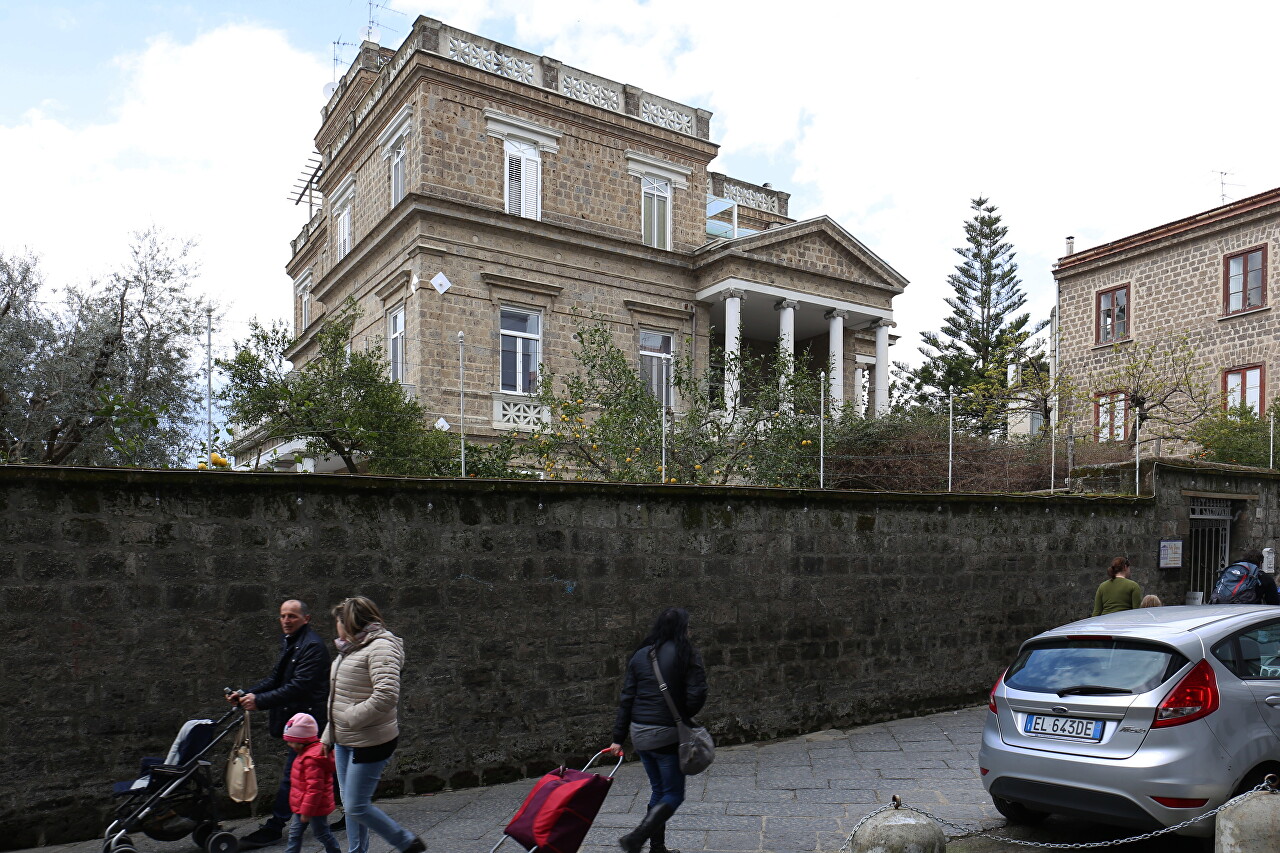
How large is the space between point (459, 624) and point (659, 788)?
2465 mm

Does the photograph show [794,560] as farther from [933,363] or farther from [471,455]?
[933,363]

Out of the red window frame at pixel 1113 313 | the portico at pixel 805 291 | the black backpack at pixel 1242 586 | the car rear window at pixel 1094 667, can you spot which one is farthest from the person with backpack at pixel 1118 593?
the red window frame at pixel 1113 313

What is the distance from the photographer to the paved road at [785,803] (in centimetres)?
607

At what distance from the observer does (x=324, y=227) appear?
32094 mm

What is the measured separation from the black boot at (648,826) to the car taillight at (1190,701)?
284 cm

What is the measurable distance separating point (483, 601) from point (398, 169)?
18.2 m

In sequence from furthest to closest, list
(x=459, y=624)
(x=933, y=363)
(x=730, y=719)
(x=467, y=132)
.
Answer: (x=933, y=363) → (x=467, y=132) → (x=730, y=719) → (x=459, y=624)

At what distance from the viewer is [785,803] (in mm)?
6945

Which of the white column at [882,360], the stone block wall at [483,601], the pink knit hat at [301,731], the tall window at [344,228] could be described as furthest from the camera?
the tall window at [344,228]

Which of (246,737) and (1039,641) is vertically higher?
(1039,641)

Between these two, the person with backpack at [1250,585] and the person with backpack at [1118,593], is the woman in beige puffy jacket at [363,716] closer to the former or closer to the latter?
the person with backpack at [1118,593]

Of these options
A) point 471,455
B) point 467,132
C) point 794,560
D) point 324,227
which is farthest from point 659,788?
point 324,227

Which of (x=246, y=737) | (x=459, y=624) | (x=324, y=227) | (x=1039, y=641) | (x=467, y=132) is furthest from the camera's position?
(x=324, y=227)

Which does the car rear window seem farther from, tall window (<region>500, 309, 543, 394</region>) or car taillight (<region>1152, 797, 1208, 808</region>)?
tall window (<region>500, 309, 543, 394</region>)
